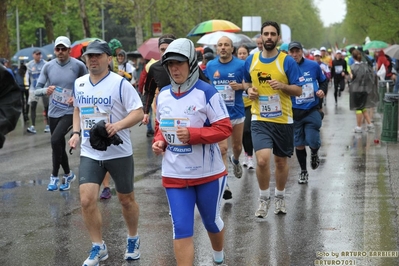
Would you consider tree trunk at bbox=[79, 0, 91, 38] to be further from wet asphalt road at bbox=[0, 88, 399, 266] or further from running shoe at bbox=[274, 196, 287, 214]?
running shoe at bbox=[274, 196, 287, 214]

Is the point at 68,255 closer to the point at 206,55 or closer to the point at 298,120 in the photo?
the point at 298,120

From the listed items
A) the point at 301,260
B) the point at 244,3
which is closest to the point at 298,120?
the point at 301,260

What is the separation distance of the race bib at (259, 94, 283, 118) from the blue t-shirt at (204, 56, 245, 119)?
1.92 meters

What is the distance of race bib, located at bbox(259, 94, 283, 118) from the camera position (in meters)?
8.59

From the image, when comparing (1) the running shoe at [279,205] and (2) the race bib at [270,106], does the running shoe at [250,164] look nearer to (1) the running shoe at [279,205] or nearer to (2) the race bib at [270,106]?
(1) the running shoe at [279,205]

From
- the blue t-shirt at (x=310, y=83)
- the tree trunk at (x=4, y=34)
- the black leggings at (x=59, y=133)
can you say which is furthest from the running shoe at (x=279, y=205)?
the tree trunk at (x=4, y=34)

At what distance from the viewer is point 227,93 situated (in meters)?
10.6

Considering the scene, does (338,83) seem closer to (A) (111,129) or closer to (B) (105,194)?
(B) (105,194)

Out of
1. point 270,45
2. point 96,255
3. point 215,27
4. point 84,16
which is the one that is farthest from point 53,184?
point 84,16

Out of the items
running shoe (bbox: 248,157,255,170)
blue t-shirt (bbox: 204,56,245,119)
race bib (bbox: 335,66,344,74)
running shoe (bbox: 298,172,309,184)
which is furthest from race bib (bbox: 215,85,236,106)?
race bib (bbox: 335,66,344,74)

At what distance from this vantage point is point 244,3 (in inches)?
2362

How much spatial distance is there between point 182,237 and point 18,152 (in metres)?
10.7

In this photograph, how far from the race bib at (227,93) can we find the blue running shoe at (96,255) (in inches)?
161

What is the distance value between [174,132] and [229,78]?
472 cm
